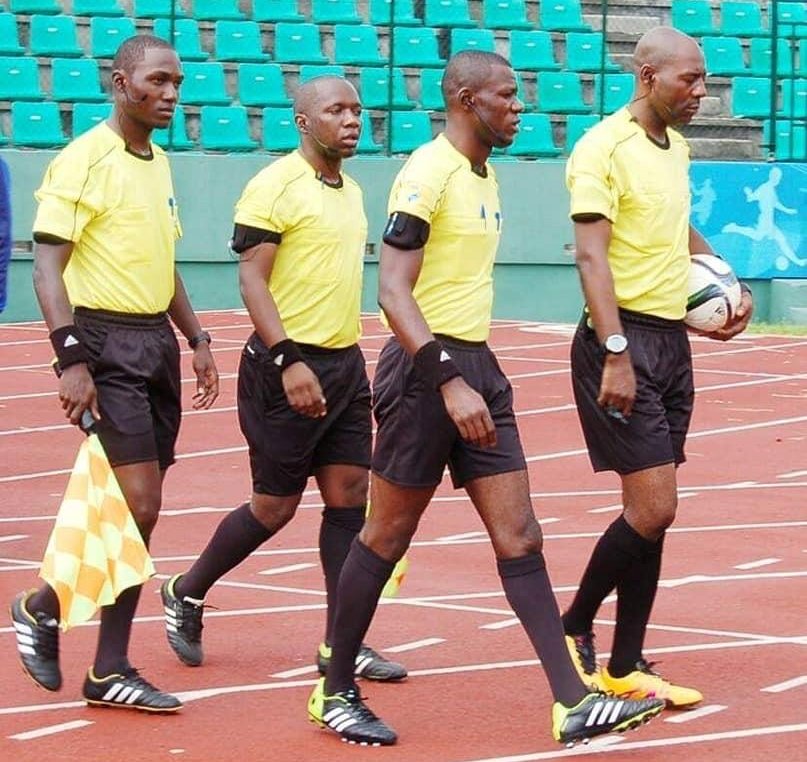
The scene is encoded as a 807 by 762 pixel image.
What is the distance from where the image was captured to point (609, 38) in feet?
83.7

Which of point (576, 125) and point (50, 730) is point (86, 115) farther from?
point (50, 730)

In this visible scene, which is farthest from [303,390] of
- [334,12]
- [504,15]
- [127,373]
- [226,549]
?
[504,15]

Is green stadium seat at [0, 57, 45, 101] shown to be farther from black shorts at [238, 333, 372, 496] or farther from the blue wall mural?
black shorts at [238, 333, 372, 496]

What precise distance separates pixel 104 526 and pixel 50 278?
791mm

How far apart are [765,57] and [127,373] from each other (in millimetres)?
20171

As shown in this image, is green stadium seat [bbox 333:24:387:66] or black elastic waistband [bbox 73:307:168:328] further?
green stadium seat [bbox 333:24:387:66]

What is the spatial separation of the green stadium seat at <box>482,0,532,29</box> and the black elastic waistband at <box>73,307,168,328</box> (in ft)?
60.2

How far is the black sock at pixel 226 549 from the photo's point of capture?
6.98 meters

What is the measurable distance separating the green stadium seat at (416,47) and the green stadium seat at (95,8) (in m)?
3.34

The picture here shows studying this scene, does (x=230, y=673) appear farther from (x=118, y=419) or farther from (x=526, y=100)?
(x=526, y=100)

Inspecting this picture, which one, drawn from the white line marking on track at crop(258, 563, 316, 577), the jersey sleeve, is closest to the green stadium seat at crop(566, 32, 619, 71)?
the white line marking on track at crop(258, 563, 316, 577)

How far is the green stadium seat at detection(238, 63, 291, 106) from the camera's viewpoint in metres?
22.4

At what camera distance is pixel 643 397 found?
20.5 ft

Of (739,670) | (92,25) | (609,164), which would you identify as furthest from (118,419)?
(92,25)
